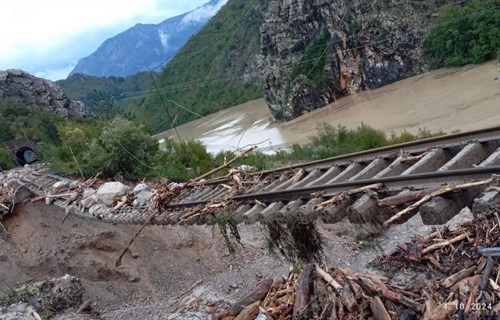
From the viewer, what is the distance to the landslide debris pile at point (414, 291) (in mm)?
4348

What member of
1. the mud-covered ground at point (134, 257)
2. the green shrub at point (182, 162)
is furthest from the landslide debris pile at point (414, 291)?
the green shrub at point (182, 162)

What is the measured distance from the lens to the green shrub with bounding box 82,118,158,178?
68.0ft

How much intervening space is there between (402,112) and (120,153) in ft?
104

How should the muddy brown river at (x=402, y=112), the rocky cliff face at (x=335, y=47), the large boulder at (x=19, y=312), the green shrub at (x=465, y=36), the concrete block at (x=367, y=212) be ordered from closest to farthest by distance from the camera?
the concrete block at (x=367, y=212) < the large boulder at (x=19, y=312) < the muddy brown river at (x=402, y=112) < the green shrub at (x=465, y=36) < the rocky cliff face at (x=335, y=47)

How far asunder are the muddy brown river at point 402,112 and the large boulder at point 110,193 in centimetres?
1526

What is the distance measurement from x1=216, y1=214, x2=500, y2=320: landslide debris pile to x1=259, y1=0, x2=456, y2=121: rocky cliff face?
177 feet

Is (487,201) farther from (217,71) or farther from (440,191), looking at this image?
(217,71)

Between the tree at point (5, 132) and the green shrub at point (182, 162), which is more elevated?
the tree at point (5, 132)

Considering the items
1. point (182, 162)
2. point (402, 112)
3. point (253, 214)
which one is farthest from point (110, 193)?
point (402, 112)

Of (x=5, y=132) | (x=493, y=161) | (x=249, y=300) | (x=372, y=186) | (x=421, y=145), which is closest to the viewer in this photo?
(x=493, y=161)

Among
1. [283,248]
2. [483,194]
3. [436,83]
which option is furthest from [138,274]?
[436,83]

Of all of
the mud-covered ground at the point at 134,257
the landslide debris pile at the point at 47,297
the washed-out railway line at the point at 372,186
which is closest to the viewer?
the washed-out railway line at the point at 372,186

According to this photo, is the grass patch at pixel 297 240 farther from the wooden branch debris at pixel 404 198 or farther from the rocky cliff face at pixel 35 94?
the rocky cliff face at pixel 35 94

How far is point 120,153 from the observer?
21.1 meters
